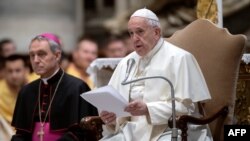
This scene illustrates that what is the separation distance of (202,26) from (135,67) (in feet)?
2.57

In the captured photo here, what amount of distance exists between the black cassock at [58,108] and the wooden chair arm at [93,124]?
247 millimetres

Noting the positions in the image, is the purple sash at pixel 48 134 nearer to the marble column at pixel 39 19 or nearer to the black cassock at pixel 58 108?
the black cassock at pixel 58 108

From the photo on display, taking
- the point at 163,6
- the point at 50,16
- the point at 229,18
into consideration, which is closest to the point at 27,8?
the point at 50,16

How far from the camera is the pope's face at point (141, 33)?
6.54m

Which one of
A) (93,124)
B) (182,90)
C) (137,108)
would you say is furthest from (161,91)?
(93,124)

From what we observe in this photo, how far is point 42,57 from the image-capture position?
712 centimetres

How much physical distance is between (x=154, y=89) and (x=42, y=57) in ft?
3.76

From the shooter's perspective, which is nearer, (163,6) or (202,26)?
(202,26)

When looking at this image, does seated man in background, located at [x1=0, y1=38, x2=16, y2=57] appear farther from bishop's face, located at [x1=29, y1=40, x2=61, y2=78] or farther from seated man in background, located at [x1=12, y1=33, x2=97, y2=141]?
bishop's face, located at [x1=29, y1=40, x2=61, y2=78]

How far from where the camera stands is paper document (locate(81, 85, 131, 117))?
6.10 m

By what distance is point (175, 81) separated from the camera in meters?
6.53

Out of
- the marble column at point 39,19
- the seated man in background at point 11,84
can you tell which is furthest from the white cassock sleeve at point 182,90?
the marble column at point 39,19

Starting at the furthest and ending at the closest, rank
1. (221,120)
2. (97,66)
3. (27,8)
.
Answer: (27,8) → (97,66) → (221,120)

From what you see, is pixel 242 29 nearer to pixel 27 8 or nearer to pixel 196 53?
pixel 27 8
